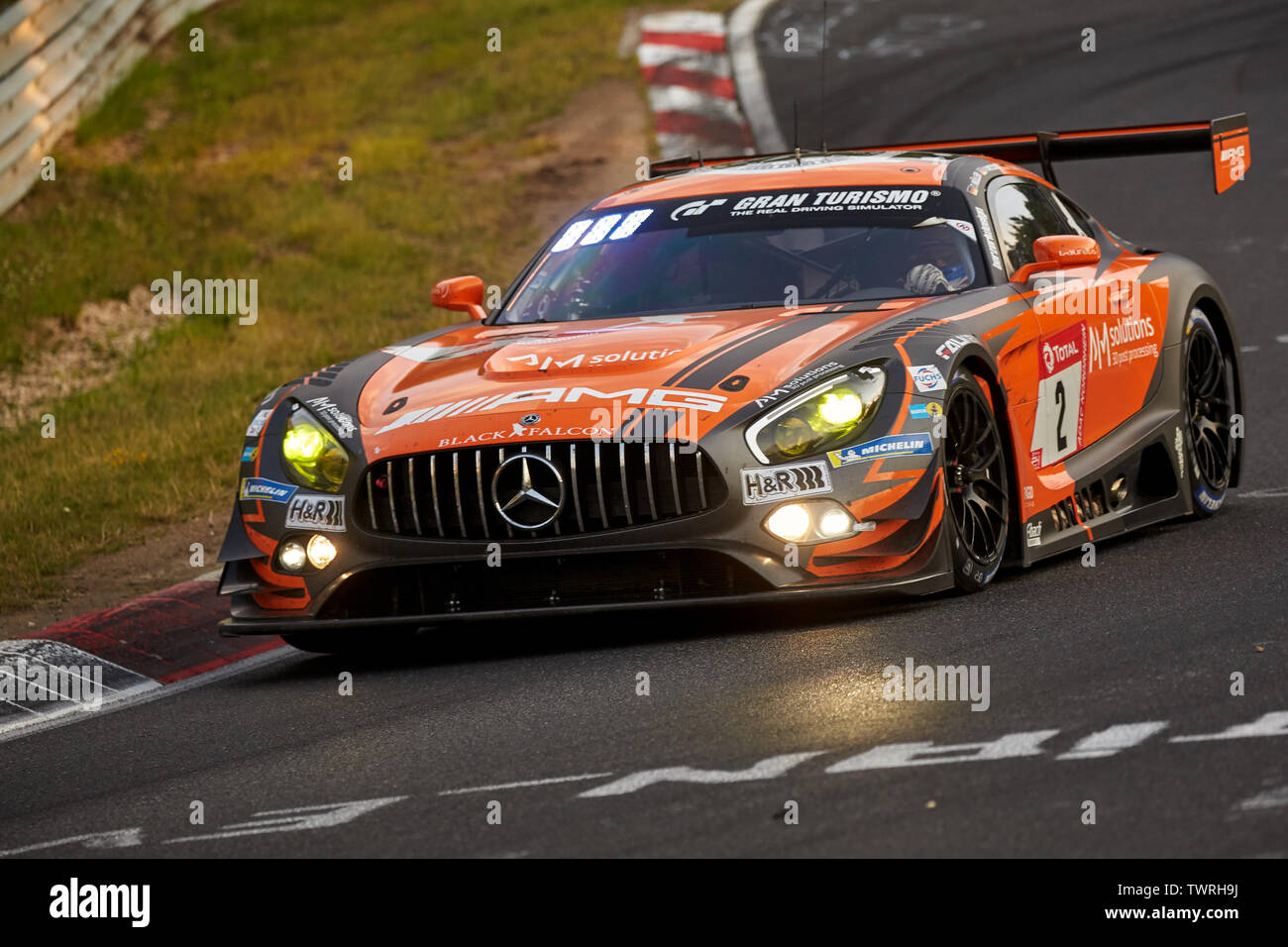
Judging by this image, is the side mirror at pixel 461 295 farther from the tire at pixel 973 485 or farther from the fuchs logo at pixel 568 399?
the tire at pixel 973 485

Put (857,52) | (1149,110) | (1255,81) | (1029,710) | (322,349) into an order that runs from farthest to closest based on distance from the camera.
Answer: (857,52), (1255,81), (1149,110), (322,349), (1029,710)

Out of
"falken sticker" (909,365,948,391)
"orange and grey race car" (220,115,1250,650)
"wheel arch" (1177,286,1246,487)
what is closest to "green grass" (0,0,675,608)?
"orange and grey race car" (220,115,1250,650)

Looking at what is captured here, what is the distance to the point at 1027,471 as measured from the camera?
6.71 metres

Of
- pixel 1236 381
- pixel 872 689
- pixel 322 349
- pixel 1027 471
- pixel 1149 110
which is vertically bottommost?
pixel 872 689

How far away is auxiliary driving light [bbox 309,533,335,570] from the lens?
20.3ft

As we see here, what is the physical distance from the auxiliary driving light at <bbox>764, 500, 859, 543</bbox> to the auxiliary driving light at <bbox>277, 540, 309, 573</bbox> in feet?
4.94

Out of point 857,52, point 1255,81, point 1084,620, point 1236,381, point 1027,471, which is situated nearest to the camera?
point 1084,620

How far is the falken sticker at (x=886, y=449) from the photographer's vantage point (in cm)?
585

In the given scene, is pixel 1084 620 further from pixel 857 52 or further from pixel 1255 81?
pixel 857 52

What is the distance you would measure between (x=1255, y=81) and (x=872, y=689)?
15.5 metres

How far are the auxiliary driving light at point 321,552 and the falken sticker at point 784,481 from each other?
1340 mm

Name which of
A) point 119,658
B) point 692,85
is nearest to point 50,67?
point 692,85

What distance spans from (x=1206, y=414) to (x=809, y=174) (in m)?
2.05

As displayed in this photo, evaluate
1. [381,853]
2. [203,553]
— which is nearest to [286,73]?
[203,553]
